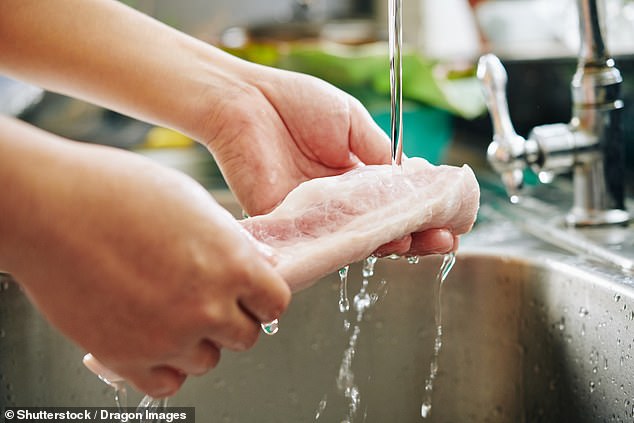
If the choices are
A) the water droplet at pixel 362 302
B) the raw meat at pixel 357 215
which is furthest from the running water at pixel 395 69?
the water droplet at pixel 362 302

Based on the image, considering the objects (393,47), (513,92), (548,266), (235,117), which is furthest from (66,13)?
(513,92)

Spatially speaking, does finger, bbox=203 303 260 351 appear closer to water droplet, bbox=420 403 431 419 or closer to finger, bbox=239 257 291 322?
finger, bbox=239 257 291 322

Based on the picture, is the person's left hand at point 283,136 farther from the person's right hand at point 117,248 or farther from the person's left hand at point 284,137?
the person's right hand at point 117,248

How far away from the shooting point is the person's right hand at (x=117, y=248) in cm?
42

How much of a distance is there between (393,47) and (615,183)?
0.37 m

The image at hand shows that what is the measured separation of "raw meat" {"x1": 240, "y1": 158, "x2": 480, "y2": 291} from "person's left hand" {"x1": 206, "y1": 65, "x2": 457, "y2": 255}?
4.3 inches

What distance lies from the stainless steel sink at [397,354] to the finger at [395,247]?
221 mm

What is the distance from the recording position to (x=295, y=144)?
82 centimetres

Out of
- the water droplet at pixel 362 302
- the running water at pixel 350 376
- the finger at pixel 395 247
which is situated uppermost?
the finger at pixel 395 247

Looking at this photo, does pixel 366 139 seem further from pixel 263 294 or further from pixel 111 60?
pixel 263 294

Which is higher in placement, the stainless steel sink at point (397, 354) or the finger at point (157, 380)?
the finger at point (157, 380)

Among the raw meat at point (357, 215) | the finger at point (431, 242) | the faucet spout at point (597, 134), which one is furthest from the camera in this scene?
the faucet spout at point (597, 134)

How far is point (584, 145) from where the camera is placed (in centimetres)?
92

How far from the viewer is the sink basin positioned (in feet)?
2.69
